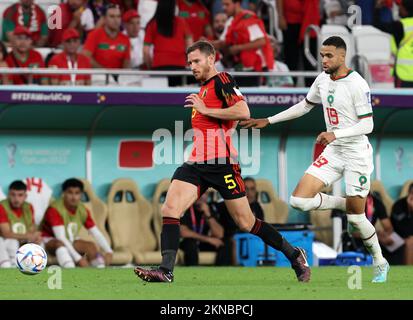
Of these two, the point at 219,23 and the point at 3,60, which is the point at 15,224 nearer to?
the point at 3,60

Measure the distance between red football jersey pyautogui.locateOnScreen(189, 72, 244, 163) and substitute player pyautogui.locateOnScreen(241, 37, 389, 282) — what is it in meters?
0.45

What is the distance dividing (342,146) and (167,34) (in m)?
6.30

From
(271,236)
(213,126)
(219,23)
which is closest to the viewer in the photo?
(213,126)

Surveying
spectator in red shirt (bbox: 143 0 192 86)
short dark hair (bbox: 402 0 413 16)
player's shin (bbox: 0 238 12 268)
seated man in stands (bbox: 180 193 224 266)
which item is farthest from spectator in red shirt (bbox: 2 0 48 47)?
short dark hair (bbox: 402 0 413 16)

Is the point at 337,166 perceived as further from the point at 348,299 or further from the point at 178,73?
the point at 178,73

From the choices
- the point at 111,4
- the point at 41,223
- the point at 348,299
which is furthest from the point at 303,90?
the point at 348,299

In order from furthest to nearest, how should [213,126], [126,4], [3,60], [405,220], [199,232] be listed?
1. [126,4]
2. [405,220]
3. [199,232]
4. [3,60]
5. [213,126]

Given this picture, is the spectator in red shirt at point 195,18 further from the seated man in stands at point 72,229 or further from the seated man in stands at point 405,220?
the seated man in stands at point 405,220

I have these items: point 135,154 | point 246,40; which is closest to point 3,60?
point 135,154

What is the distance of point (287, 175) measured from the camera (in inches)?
799

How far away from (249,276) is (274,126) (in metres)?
6.46

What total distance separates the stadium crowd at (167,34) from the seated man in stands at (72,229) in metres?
1.65

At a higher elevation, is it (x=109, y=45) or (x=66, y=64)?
(x=109, y=45)

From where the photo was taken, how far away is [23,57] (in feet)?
59.1
